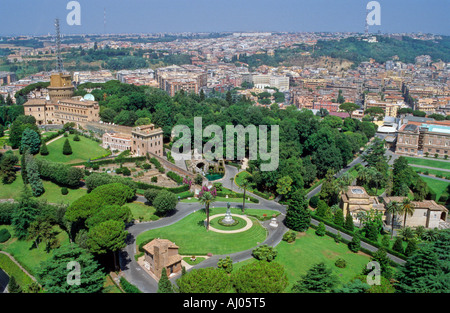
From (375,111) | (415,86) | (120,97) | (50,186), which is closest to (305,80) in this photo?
(415,86)

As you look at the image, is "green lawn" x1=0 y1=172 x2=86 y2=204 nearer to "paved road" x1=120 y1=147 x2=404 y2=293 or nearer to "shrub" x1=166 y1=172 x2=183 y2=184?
"paved road" x1=120 y1=147 x2=404 y2=293

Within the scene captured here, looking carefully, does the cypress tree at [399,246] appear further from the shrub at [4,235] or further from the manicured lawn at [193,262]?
the shrub at [4,235]

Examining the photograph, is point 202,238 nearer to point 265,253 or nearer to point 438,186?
point 265,253

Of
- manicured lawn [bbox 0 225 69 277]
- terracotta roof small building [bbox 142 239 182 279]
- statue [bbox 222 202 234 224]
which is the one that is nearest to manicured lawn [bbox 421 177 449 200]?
statue [bbox 222 202 234 224]

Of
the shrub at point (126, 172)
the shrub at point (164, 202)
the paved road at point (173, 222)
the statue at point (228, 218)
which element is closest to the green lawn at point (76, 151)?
the shrub at point (126, 172)

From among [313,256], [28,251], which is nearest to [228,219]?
[313,256]
